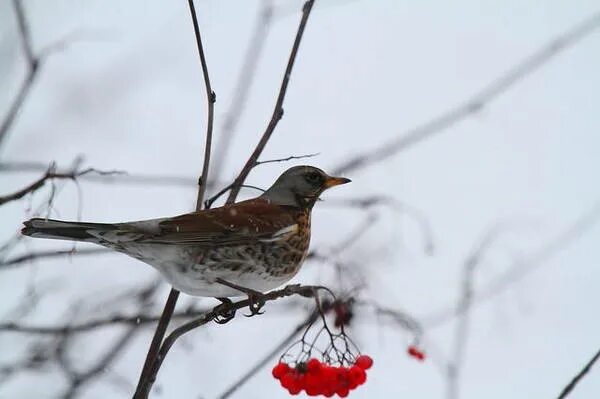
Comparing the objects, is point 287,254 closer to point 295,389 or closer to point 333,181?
point 333,181

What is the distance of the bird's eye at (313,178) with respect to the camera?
9.95ft

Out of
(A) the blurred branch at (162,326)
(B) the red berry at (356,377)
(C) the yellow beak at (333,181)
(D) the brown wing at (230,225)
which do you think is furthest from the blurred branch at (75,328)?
(C) the yellow beak at (333,181)

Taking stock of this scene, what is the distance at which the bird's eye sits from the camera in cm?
303

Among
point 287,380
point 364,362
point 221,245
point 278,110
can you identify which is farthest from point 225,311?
point 278,110

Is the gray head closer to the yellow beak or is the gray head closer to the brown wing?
the yellow beak

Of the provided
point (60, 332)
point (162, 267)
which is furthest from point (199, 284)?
point (60, 332)

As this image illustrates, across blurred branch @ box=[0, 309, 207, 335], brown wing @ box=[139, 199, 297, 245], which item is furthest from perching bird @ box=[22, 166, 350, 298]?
blurred branch @ box=[0, 309, 207, 335]

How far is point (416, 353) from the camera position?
9.57 feet

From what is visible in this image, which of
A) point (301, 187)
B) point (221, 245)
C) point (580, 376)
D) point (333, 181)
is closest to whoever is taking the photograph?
point (580, 376)

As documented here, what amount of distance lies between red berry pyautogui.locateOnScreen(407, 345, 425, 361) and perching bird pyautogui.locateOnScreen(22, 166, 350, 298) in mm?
596

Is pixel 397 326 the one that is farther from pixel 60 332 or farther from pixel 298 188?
pixel 60 332

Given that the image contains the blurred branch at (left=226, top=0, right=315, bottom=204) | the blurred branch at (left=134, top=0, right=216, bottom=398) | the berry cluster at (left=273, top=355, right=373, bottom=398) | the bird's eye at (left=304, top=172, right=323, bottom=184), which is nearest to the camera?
the blurred branch at (left=134, top=0, right=216, bottom=398)

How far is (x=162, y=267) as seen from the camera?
254 cm

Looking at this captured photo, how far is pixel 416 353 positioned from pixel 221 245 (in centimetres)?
92
